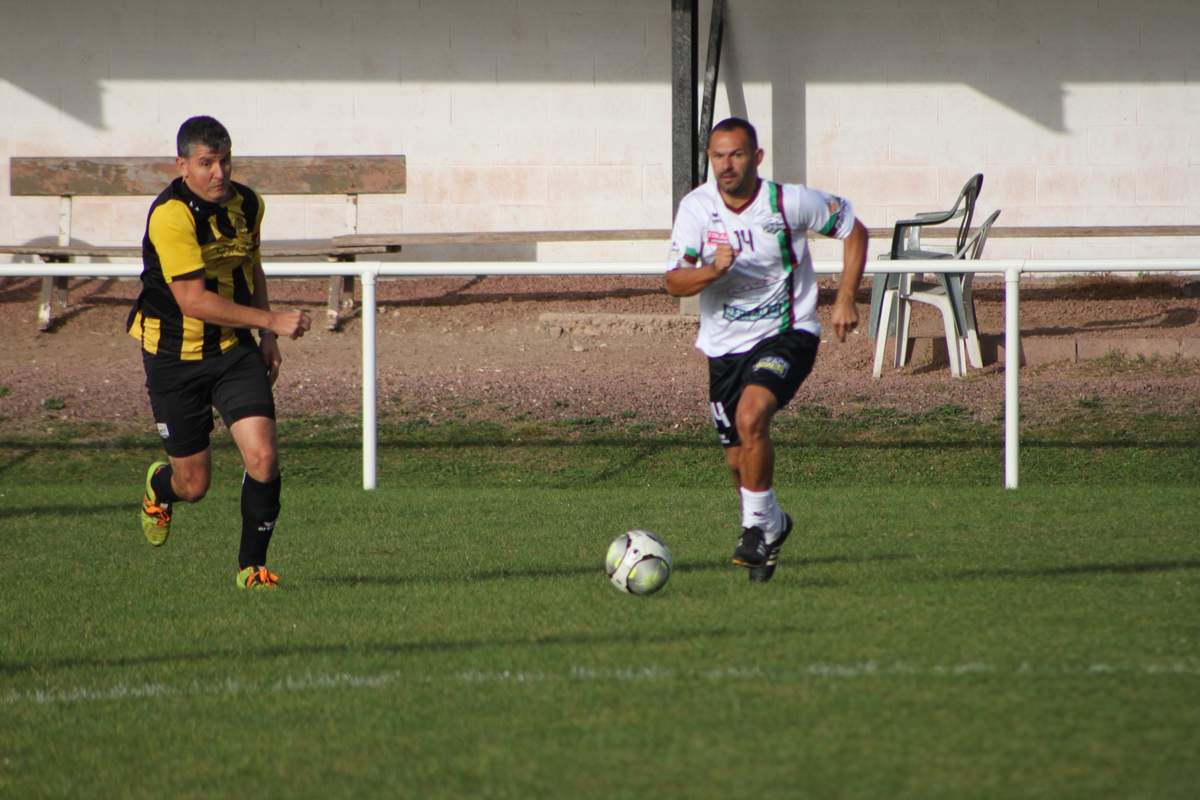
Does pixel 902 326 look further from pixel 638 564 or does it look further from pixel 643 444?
pixel 638 564

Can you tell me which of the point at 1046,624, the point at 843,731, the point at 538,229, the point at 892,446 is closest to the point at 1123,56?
the point at 538,229

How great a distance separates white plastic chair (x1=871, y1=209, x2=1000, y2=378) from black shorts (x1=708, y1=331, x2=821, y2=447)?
6.33m

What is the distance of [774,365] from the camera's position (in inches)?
258

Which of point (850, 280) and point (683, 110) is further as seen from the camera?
point (683, 110)

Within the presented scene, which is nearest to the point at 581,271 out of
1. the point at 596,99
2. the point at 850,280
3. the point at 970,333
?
the point at 850,280

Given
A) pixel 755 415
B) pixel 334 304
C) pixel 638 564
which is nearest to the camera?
pixel 638 564

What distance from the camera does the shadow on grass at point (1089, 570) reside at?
255 inches

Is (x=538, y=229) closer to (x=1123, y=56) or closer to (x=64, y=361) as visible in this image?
(x=64, y=361)

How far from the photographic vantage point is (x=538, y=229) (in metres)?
17.3

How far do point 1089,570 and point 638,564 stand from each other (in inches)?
78.4

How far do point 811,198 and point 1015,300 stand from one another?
3864 mm

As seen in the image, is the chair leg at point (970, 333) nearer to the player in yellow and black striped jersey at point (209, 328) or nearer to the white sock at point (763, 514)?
the white sock at point (763, 514)

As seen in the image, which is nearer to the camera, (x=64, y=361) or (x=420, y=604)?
(x=420, y=604)

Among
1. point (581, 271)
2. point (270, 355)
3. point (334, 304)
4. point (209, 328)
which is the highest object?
point (581, 271)
